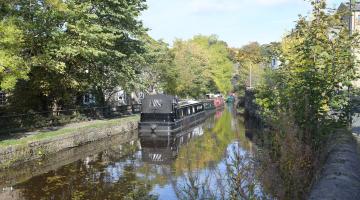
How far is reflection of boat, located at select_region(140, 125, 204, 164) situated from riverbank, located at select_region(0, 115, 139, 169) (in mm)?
2567

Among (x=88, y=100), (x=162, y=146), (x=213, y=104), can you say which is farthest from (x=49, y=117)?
(x=213, y=104)

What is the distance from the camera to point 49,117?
23359 mm

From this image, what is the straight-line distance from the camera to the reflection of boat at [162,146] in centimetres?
1937

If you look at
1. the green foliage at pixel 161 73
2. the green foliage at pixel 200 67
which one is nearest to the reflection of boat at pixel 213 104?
the green foliage at pixel 200 67

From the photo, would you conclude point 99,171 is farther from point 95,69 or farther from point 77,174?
point 95,69

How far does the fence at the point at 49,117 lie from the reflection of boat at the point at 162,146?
471cm

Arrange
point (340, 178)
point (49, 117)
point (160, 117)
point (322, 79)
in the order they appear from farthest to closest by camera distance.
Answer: point (160, 117), point (49, 117), point (322, 79), point (340, 178)

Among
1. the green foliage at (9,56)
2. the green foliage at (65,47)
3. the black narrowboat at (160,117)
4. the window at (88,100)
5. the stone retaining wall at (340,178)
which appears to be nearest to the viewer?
the stone retaining wall at (340,178)

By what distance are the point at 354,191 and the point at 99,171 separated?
1184cm

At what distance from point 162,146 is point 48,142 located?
759cm

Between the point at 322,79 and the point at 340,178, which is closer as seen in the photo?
the point at 340,178

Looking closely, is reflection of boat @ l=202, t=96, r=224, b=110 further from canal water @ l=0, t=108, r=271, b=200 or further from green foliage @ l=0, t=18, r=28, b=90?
green foliage @ l=0, t=18, r=28, b=90

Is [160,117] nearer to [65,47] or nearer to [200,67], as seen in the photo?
[65,47]

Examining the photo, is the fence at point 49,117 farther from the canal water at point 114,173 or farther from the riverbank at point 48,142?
the canal water at point 114,173
